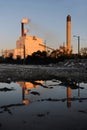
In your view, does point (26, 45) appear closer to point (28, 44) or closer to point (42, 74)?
point (28, 44)

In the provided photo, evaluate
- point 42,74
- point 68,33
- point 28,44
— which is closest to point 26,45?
point 28,44

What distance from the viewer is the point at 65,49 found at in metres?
110

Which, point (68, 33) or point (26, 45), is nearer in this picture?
point (68, 33)

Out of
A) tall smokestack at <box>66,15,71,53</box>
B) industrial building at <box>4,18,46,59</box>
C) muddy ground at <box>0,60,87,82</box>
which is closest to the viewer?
muddy ground at <box>0,60,87,82</box>

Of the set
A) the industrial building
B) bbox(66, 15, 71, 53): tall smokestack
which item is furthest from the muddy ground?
the industrial building

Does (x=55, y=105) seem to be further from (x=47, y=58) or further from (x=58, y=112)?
(x=47, y=58)

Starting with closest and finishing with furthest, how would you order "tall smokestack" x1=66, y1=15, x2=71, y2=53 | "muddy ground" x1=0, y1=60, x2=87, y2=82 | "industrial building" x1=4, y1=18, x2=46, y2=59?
"muddy ground" x1=0, y1=60, x2=87, y2=82
"tall smokestack" x1=66, y1=15, x2=71, y2=53
"industrial building" x1=4, y1=18, x2=46, y2=59

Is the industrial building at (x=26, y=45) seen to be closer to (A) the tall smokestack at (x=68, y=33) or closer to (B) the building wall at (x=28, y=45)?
(B) the building wall at (x=28, y=45)

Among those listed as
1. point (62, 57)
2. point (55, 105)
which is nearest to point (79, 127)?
point (55, 105)

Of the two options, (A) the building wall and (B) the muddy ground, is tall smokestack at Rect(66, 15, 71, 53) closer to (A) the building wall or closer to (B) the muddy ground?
(A) the building wall

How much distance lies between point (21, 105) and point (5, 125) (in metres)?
3.25

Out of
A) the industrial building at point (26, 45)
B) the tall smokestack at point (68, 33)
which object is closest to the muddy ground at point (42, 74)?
the tall smokestack at point (68, 33)

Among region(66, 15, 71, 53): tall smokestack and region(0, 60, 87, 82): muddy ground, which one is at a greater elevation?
region(66, 15, 71, 53): tall smokestack

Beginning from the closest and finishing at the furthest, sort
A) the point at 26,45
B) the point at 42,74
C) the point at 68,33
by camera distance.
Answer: the point at 42,74 → the point at 68,33 → the point at 26,45
